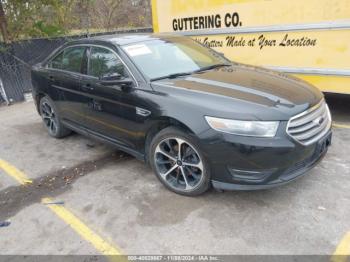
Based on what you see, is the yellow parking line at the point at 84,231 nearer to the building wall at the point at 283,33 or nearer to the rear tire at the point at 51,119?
the rear tire at the point at 51,119

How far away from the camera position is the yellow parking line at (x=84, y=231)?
2949mm

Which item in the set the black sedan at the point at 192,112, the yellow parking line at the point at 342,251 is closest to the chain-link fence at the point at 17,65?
the black sedan at the point at 192,112

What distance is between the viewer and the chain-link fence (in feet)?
28.4

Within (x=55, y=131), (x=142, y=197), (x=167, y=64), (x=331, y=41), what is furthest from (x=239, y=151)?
(x=55, y=131)

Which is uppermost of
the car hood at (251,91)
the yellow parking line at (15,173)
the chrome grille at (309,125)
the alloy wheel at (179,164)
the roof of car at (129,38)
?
the roof of car at (129,38)

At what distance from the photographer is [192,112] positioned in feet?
10.7

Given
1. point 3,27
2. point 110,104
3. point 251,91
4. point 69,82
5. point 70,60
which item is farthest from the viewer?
point 3,27

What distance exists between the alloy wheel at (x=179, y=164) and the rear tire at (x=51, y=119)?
245 centimetres

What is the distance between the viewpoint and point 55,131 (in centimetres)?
566

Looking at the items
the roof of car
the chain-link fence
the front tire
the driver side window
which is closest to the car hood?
the front tire

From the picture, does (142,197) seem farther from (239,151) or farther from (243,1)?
(243,1)

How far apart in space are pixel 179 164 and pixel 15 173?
246cm

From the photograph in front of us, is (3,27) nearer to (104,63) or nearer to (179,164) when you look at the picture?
(104,63)

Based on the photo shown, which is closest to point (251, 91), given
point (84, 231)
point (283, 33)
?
point (84, 231)
